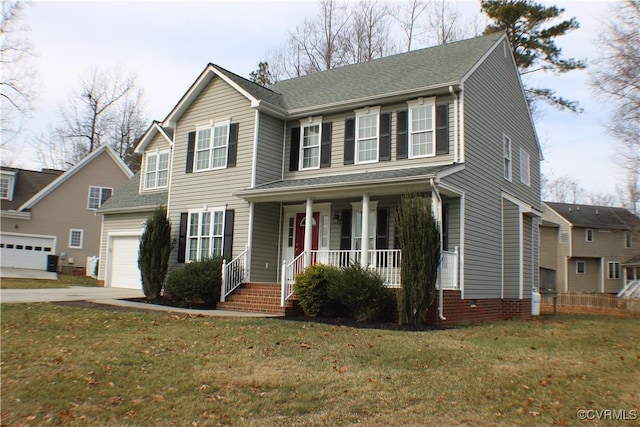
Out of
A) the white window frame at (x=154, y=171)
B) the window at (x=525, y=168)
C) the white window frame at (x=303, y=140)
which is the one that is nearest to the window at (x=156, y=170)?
the white window frame at (x=154, y=171)

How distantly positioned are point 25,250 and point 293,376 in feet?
94.5

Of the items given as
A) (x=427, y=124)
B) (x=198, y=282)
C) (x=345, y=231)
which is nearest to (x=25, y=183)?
(x=198, y=282)

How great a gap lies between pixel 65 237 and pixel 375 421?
30674mm

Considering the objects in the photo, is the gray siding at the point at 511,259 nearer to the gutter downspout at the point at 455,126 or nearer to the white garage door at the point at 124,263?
the gutter downspout at the point at 455,126

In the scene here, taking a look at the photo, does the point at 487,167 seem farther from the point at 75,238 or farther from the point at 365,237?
the point at 75,238

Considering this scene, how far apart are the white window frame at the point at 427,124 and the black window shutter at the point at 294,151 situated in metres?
3.99

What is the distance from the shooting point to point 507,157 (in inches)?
711

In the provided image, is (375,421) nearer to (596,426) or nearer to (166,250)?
(596,426)

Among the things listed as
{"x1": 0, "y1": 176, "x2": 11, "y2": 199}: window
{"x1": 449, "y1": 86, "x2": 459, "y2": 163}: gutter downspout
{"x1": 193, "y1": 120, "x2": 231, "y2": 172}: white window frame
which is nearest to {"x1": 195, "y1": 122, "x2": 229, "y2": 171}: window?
{"x1": 193, "y1": 120, "x2": 231, "y2": 172}: white window frame

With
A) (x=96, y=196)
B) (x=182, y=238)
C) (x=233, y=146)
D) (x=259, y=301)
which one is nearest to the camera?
(x=259, y=301)

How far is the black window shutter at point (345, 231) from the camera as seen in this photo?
15.9 metres

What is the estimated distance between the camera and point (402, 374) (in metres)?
6.96

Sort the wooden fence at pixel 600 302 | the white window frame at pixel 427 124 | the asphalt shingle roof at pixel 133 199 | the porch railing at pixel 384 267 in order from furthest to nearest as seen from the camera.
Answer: the wooden fence at pixel 600 302
the asphalt shingle roof at pixel 133 199
the white window frame at pixel 427 124
the porch railing at pixel 384 267

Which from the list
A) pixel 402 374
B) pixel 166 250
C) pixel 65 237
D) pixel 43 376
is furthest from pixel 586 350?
pixel 65 237
